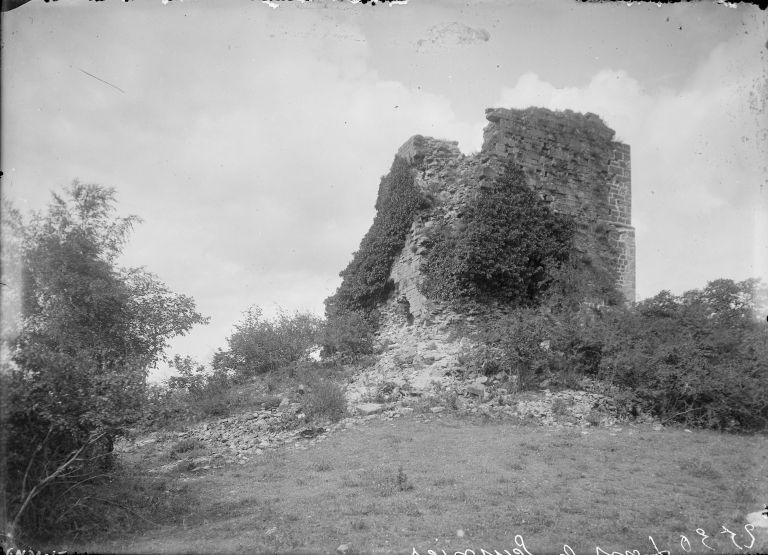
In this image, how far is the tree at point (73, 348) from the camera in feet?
19.1

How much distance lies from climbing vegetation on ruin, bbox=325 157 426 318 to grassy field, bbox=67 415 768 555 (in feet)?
27.3

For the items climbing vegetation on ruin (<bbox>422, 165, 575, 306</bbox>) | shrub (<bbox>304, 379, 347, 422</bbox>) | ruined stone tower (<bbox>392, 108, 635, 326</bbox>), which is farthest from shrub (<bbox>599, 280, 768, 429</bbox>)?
shrub (<bbox>304, 379, 347, 422</bbox>)

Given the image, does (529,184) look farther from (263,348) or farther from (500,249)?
(263,348)

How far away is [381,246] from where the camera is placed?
713 inches

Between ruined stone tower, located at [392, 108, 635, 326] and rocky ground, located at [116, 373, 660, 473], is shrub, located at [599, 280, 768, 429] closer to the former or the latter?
rocky ground, located at [116, 373, 660, 473]

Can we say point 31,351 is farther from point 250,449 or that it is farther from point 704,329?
point 704,329

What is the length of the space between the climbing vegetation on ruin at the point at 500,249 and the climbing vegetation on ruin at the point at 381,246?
1484mm

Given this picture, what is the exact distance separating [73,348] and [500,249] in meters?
10.5

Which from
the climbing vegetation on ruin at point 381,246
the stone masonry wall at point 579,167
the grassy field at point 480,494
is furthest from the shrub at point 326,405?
the stone masonry wall at point 579,167

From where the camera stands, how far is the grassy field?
5.45 metres

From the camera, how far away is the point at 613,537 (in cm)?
545

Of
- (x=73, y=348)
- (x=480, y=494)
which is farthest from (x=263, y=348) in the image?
(x=480, y=494)

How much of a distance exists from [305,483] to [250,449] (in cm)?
280

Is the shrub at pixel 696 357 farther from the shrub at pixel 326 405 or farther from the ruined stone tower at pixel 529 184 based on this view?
the shrub at pixel 326 405
